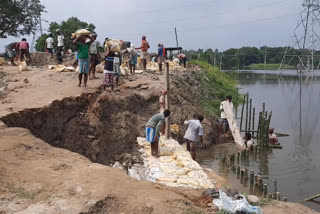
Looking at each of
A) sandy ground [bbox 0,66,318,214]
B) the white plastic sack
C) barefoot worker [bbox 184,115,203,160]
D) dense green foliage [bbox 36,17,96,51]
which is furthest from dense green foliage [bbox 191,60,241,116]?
dense green foliage [bbox 36,17,96,51]

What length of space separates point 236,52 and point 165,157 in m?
76.7

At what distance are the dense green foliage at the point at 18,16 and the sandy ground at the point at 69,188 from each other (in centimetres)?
2018

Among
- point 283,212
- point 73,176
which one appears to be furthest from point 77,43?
point 283,212

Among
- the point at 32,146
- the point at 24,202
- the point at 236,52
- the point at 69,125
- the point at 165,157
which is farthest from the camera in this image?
the point at 236,52

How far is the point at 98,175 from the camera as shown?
495 cm

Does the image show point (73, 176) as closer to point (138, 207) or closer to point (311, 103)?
point (138, 207)

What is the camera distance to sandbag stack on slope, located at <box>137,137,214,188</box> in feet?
21.9

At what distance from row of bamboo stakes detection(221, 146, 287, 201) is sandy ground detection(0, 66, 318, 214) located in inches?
88.5

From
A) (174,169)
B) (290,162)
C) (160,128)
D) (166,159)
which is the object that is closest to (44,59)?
(160,128)

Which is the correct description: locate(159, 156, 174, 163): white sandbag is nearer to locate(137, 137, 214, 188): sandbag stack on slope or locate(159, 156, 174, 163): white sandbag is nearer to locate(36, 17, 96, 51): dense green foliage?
locate(137, 137, 214, 188): sandbag stack on slope

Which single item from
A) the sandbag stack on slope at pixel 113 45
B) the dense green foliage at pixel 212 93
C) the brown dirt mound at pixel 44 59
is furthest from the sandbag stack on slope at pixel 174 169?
the brown dirt mound at pixel 44 59

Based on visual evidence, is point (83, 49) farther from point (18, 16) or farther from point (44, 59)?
point (18, 16)

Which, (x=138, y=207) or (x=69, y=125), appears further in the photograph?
(x=69, y=125)

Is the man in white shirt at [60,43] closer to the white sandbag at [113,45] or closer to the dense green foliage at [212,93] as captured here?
the white sandbag at [113,45]
